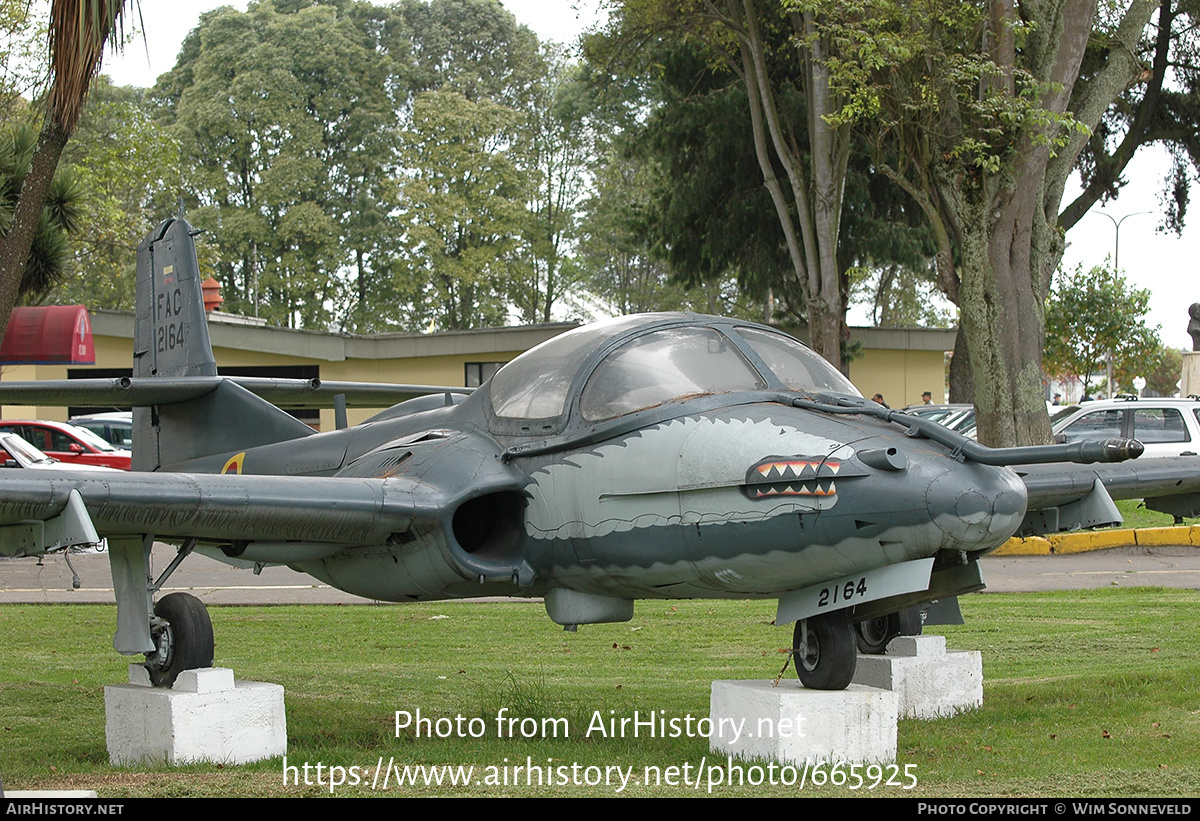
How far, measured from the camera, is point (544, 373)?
7.98 metres

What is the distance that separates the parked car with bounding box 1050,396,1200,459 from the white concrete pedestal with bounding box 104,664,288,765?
61.8 feet

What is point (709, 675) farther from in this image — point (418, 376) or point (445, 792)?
point (418, 376)

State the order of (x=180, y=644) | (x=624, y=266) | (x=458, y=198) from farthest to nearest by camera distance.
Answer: (x=624, y=266) → (x=458, y=198) → (x=180, y=644)

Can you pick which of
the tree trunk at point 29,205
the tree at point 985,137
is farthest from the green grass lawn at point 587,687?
the tree at point 985,137

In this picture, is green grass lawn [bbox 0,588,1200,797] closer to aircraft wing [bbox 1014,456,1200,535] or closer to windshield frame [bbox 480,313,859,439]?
aircraft wing [bbox 1014,456,1200,535]

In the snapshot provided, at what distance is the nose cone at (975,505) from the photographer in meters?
6.21

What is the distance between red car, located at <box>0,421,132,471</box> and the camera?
3019cm

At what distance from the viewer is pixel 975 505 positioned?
6.23 m

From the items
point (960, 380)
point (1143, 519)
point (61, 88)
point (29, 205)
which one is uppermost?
point (61, 88)

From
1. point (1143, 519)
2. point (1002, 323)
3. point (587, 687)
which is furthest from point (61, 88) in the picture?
point (1143, 519)

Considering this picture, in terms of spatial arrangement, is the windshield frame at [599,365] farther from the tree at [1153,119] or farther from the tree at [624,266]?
the tree at [624,266]

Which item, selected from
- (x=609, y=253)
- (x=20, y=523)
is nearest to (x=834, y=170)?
(x=20, y=523)

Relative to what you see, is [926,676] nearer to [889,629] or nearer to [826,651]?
[889,629]

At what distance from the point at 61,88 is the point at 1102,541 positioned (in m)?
16.0
